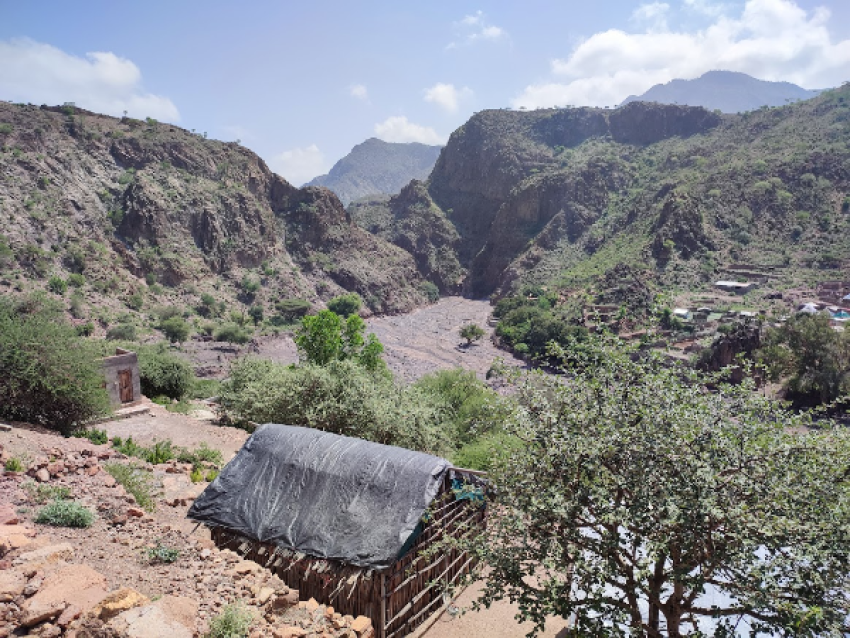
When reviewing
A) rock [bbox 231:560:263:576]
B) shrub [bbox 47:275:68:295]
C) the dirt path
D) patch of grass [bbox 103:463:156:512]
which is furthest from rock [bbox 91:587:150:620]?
shrub [bbox 47:275:68:295]

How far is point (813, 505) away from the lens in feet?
16.4

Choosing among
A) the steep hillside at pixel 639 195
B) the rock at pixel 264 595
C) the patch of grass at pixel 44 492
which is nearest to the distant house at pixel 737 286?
the steep hillside at pixel 639 195

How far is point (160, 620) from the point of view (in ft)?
19.2

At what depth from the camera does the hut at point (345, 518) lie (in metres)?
8.33

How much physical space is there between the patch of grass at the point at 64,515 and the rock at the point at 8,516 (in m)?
0.31

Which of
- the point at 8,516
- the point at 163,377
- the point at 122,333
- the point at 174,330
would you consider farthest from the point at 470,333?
the point at 8,516

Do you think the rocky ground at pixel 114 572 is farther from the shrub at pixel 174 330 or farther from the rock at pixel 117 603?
the shrub at pixel 174 330

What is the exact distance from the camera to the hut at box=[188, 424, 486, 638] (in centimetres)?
833

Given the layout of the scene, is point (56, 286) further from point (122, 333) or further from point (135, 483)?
point (135, 483)

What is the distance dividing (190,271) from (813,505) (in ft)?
205

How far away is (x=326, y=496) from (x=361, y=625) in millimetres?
2173

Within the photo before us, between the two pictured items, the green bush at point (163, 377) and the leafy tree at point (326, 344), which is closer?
the green bush at point (163, 377)

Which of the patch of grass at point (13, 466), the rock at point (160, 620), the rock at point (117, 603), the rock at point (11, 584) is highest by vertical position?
the patch of grass at point (13, 466)

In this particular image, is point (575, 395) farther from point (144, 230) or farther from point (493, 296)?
point (493, 296)
